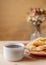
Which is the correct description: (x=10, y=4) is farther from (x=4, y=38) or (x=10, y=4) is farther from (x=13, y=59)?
(x=13, y=59)

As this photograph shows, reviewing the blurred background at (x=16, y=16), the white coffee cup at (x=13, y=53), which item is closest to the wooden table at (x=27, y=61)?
the white coffee cup at (x=13, y=53)

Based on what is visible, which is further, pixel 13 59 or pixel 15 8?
pixel 15 8

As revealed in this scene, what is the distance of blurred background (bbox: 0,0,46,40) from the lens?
8.07ft

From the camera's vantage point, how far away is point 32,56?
0.95 metres

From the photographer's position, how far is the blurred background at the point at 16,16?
2461 mm

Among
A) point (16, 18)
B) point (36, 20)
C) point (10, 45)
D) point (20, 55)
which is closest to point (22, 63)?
point (20, 55)

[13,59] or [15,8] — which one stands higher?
[15,8]

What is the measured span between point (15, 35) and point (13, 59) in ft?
5.51

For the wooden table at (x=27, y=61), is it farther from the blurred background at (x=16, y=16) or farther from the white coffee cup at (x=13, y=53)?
the blurred background at (x=16, y=16)

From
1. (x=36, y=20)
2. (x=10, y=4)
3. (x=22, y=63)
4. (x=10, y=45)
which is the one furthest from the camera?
(x=10, y=4)

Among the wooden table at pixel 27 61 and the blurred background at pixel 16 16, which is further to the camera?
the blurred background at pixel 16 16

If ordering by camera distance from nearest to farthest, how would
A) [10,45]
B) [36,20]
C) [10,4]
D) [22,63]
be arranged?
[22,63] → [10,45] → [36,20] → [10,4]

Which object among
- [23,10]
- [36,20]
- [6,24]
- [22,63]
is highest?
[23,10]

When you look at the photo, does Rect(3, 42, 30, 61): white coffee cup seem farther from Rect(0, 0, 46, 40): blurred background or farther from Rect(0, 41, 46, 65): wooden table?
Rect(0, 0, 46, 40): blurred background
